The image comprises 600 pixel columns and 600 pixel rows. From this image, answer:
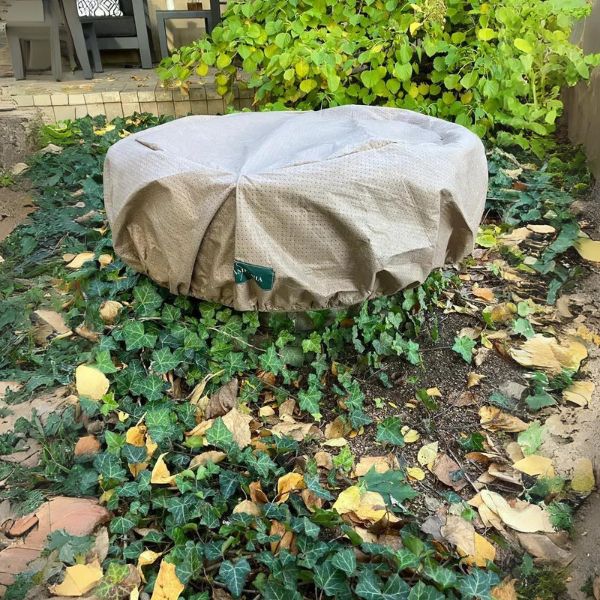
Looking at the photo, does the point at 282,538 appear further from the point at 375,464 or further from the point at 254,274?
the point at 254,274

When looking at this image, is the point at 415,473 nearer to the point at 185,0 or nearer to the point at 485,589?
the point at 485,589

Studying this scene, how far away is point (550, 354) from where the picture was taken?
8.68 feet

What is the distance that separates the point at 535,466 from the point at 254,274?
122 cm

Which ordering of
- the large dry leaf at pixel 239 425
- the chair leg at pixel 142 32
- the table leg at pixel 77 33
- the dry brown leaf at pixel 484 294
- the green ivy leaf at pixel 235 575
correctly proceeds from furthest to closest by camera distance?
1. the chair leg at pixel 142 32
2. the table leg at pixel 77 33
3. the dry brown leaf at pixel 484 294
4. the large dry leaf at pixel 239 425
5. the green ivy leaf at pixel 235 575

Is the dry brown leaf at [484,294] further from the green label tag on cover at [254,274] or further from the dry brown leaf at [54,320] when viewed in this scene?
the dry brown leaf at [54,320]

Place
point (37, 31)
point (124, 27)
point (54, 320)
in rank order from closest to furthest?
point (54, 320) < point (37, 31) < point (124, 27)

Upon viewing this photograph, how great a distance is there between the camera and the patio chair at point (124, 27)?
5.39 metres

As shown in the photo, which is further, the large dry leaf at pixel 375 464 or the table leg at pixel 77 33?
the table leg at pixel 77 33

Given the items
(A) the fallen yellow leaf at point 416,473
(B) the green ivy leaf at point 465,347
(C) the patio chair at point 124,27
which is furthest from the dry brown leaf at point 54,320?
(C) the patio chair at point 124,27

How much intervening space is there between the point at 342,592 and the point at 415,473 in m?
0.61

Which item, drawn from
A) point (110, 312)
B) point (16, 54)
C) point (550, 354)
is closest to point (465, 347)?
point (550, 354)

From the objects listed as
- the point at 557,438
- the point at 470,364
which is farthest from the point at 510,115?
the point at 557,438

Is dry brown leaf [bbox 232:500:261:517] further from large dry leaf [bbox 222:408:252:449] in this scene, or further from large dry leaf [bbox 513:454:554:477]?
large dry leaf [bbox 513:454:554:477]

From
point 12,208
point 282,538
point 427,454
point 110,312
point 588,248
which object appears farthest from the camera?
point 12,208
